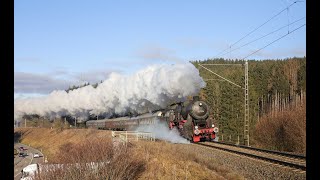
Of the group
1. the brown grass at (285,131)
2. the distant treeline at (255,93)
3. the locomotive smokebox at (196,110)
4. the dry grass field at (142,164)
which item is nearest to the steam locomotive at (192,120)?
the locomotive smokebox at (196,110)

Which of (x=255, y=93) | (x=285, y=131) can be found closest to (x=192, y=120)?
(x=285, y=131)

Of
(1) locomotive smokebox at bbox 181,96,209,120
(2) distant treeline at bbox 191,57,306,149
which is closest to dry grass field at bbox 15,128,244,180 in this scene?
(1) locomotive smokebox at bbox 181,96,209,120

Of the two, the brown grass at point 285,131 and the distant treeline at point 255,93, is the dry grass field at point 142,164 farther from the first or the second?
the distant treeline at point 255,93

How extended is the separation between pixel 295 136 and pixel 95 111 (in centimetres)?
3376

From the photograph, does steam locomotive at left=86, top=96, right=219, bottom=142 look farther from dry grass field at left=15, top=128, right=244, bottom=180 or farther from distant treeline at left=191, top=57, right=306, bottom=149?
distant treeline at left=191, top=57, right=306, bottom=149

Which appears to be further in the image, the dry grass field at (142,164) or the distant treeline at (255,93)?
the distant treeline at (255,93)

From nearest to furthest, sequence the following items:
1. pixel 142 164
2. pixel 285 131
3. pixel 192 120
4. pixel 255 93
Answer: pixel 142 164, pixel 192 120, pixel 285 131, pixel 255 93

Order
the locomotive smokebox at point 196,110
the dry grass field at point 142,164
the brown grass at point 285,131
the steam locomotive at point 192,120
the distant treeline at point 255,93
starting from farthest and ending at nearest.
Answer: the distant treeline at point 255,93
the brown grass at point 285,131
the steam locomotive at point 192,120
the locomotive smokebox at point 196,110
the dry grass field at point 142,164

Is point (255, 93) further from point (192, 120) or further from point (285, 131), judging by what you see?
point (192, 120)

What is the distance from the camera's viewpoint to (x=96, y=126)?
174 feet

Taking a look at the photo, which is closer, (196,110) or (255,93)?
(196,110)
